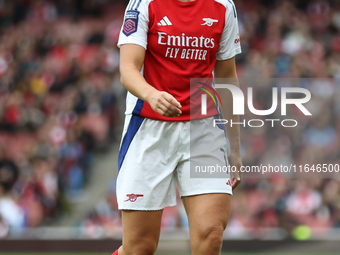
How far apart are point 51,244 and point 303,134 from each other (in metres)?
4.80

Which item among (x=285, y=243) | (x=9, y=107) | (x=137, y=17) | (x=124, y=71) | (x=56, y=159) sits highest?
(x=137, y=17)

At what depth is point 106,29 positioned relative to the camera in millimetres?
13016

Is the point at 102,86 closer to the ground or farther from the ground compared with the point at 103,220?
farther from the ground

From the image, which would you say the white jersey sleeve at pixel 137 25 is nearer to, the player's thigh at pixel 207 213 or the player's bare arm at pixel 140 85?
the player's bare arm at pixel 140 85

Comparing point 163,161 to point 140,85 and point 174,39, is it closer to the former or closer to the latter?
point 140,85

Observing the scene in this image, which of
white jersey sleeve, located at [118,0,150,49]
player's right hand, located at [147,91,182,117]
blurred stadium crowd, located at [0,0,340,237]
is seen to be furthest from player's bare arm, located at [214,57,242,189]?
blurred stadium crowd, located at [0,0,340,237]

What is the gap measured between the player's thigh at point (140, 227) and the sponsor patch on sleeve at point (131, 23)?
43.3 inches

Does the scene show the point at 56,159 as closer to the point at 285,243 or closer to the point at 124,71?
the point at 285,243

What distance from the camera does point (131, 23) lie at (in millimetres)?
3230

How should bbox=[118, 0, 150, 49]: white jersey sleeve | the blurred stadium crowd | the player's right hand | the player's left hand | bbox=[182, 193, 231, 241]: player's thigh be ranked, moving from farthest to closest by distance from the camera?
the blurred stadium crowd
the player's left hand
bbox=[118, 0, 150, 49]: white jersey sleeve
bbox=[182, 193, 231, 241]: player's thigh
the player's right hand

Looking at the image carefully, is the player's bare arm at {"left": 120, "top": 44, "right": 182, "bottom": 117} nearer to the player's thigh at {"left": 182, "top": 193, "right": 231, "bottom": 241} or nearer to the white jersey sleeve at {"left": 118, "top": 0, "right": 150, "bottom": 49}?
the white jersey sleeve at {"left": 118, "top": 0, "right": 150, "bottom": 49}

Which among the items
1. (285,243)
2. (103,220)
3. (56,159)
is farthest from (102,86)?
(285,243)

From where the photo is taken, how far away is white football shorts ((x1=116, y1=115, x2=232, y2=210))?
10.7ft

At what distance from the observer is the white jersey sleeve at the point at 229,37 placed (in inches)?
136
